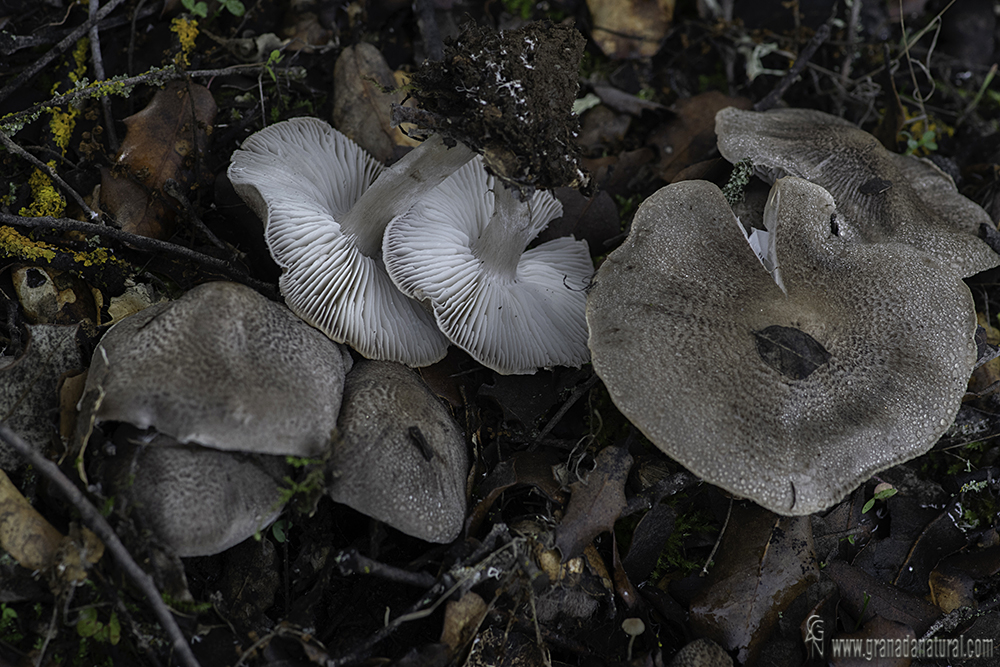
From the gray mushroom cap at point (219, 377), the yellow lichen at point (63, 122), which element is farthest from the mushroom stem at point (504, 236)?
the yellow lichen at point (63, 122)

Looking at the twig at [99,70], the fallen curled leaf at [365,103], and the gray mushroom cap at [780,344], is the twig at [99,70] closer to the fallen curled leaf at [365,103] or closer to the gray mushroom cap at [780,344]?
the fallen curled leaf at [365,103]

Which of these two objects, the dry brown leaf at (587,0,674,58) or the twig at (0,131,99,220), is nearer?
the twig at (0,131,99,220)

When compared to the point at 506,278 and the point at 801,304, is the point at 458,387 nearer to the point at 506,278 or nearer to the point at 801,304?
the point at 506,278

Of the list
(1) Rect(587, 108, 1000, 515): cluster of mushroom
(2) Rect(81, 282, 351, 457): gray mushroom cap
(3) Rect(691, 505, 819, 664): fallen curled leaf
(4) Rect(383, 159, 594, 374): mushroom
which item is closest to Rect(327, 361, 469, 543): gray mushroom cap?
(2) Rect(81, 282, 351, 457): gray mushroom cap

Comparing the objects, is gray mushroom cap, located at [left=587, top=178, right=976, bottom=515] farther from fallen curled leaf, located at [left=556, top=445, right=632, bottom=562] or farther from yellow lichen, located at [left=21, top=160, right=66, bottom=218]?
yellow lichen, located at [left=21, top=160, right=66, bottom=218]

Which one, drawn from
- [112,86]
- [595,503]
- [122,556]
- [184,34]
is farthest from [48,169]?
[595,503]

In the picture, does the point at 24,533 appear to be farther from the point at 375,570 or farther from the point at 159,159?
the point at 159,159
